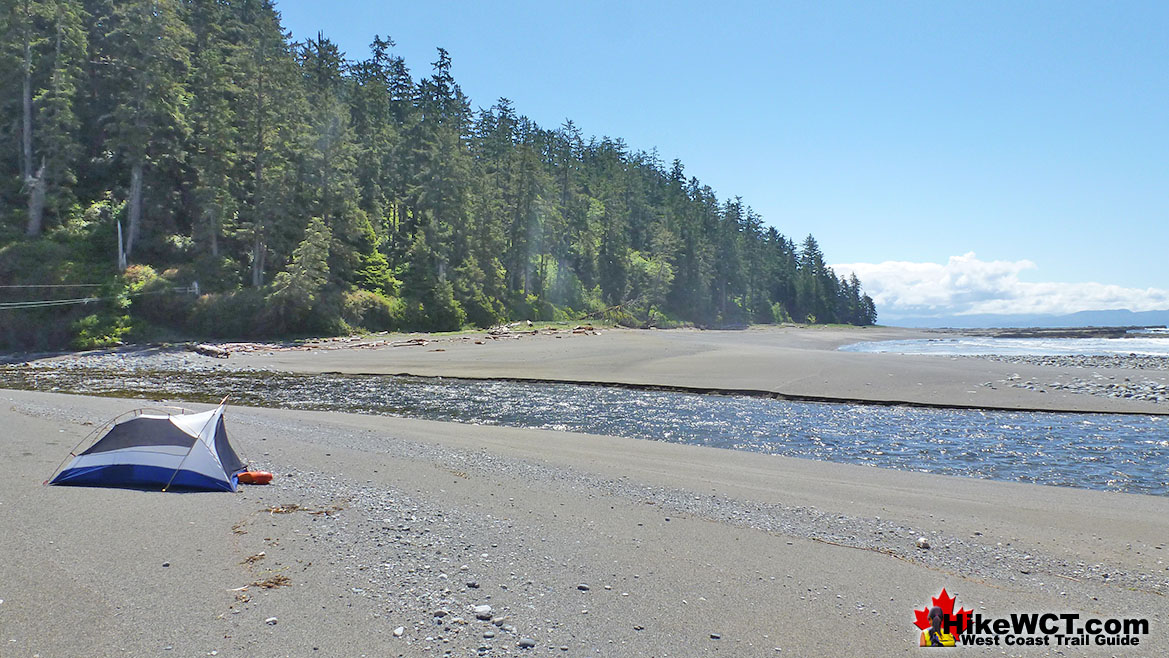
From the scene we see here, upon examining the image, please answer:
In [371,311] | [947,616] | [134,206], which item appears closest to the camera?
[947,616]

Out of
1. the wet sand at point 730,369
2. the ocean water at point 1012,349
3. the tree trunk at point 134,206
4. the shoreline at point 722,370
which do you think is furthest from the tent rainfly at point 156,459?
the ocean water at point 1012,349

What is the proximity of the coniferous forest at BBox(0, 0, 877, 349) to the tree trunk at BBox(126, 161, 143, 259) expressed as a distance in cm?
13

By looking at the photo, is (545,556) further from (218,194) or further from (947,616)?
(218,194)

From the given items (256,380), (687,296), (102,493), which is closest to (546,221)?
(687,296)

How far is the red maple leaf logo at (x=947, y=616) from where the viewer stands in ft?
17.7

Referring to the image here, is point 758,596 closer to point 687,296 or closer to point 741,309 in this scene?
point 687,296

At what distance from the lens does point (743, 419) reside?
59.2ft

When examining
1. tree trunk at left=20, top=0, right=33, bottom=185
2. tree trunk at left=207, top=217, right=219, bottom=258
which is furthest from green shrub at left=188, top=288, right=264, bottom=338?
tree trunk at left=20, top=0, right=33, bottom=185

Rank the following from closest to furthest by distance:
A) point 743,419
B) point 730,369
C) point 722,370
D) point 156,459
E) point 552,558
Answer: point 552,558, point 156,459, point 743,419, point 722,370, point 730,369

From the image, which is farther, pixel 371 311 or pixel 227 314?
pixel 371 311

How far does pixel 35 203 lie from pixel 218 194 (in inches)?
415

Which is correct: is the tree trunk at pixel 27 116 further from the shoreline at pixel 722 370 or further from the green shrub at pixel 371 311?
the green shrub at pixel 371 311

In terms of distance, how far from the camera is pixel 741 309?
105062mm

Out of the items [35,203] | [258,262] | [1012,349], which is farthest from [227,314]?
[1012,349]
